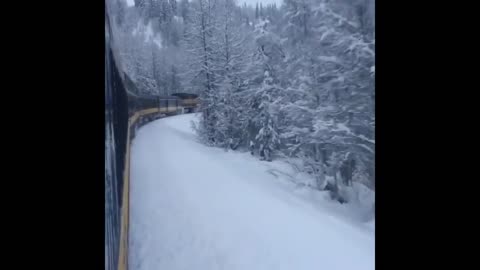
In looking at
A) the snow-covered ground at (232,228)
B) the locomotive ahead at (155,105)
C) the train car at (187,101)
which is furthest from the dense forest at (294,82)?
the train car at (187,101)

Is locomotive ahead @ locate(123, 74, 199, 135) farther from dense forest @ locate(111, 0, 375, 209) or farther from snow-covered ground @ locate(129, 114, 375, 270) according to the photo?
snow-covered ground @ locate(129, 114, 375, 270)

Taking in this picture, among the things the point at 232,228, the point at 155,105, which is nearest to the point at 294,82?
the point at 232,228

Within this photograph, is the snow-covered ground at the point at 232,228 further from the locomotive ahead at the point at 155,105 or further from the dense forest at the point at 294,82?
the locomotive ahead at the point at 155,105

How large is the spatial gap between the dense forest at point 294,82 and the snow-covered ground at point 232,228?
71.9 inches

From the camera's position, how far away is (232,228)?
25.3 feet

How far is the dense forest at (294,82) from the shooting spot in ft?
35.7

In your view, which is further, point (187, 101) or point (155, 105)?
point (187, 101)

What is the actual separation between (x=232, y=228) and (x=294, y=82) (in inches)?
313

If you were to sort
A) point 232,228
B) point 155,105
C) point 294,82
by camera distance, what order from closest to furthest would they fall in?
point 232,228 < point 294,82 < point 155,105

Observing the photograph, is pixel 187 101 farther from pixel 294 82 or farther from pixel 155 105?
pixel 294 82

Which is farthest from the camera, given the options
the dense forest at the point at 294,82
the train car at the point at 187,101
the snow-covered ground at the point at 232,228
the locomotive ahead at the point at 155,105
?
the train car at the point at 187,101
